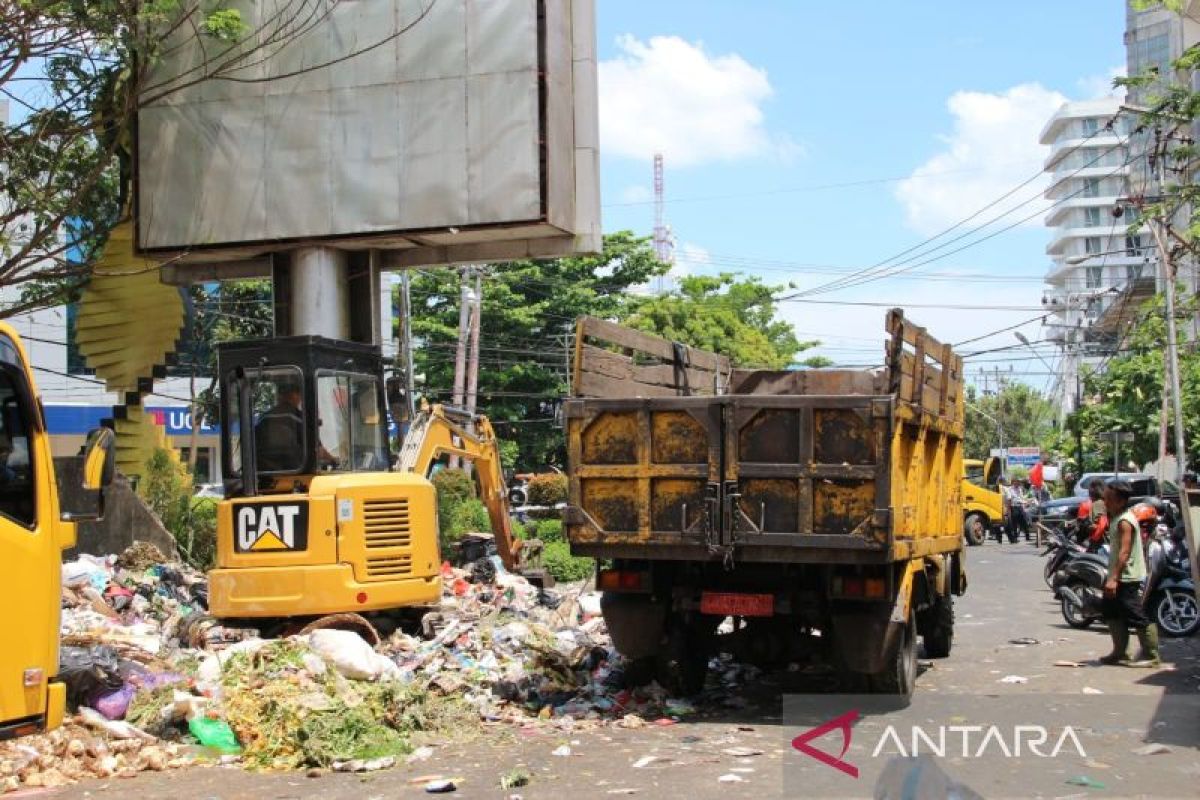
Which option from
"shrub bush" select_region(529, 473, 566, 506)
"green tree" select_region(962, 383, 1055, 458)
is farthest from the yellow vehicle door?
"green tree" select_region(962, 383, 1055, 458)

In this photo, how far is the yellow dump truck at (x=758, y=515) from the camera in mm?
8852

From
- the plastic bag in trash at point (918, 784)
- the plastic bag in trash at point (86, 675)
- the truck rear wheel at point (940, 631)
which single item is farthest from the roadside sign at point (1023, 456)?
the plastic bag in trash at point (918, 784)

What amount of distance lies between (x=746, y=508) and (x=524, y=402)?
119 feet

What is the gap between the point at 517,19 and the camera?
55.7ft

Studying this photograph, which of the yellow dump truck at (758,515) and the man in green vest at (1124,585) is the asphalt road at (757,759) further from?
the yellow dump truck at (758,515)

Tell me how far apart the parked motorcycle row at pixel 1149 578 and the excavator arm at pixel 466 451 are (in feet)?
24.3

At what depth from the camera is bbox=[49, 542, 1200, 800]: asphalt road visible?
7262 millimetres

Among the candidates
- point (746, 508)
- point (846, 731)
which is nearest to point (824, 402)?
point (746, 508)

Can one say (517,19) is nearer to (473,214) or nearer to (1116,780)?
(473,214)

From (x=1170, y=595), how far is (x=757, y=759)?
8.14 metres

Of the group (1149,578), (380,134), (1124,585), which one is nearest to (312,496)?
(380,134)

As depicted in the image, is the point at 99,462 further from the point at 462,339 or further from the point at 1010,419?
the point at 1010,419

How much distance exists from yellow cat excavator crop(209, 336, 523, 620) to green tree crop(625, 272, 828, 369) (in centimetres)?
3126

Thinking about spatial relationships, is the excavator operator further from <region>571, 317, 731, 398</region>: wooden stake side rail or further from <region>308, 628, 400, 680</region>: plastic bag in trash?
<region>571, 317, 731, 398</region>: wooden stake side rail
